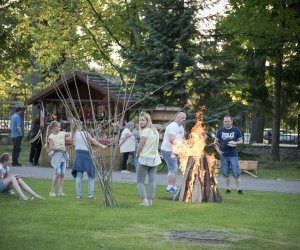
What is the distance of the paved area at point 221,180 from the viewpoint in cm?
2102

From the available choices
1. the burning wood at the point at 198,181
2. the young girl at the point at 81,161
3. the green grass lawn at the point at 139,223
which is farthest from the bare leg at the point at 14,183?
the burning wood at the point at 198,181

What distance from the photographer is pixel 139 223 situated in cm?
1231

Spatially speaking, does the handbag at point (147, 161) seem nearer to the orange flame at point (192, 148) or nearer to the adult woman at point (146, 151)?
the adult woman at point (146, 151)

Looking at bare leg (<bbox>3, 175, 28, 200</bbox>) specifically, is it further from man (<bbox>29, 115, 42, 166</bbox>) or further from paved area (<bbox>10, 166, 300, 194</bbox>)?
man (<bbox>29, 115, 42, 166</bbox>)

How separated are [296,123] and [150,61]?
1010cm

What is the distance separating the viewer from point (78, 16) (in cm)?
4194

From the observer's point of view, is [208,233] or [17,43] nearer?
[208,233]

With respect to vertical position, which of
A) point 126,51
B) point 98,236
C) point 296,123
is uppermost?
point 126,51

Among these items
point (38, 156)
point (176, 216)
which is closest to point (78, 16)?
point (38, 156)

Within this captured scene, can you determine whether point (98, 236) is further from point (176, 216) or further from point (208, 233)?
point (176, 216)

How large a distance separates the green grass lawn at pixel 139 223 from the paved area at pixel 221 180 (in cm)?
366

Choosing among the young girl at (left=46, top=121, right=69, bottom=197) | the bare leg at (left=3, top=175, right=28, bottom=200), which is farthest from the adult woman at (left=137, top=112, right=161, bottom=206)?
the young girl at (left=46, top=121, right=69, bottom=197)

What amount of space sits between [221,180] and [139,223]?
11.5 meters

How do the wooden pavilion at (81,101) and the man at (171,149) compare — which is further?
the wooden pavilion at (81,101)
